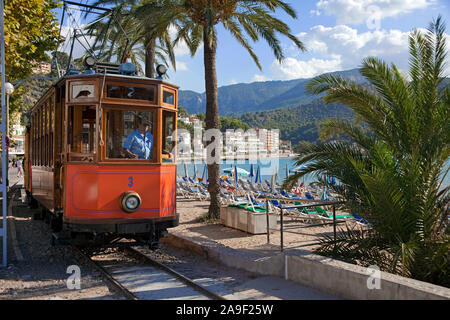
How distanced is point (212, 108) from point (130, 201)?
19.1 feet

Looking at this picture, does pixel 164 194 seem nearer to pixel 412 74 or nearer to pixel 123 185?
pixel 123 185

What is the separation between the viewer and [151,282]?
6.86 m

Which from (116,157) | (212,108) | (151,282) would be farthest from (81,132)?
(212,108)

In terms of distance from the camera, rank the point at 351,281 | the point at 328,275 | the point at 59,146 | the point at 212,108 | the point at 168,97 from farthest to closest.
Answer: the point at 212,108, the point at 59,146, the point at 168,97, the point at 328,275, the point at 351,281

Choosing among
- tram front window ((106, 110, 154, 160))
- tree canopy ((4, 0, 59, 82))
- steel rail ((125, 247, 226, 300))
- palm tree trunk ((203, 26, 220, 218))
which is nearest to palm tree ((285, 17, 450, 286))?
steel rail ((125, 247, 226, 300))

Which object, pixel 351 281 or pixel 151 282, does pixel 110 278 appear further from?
pixel 351 281

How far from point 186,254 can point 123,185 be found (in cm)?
235

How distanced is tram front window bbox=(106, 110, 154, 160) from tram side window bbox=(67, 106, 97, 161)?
293 mm

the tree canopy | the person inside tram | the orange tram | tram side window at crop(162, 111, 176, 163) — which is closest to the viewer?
the orange tram

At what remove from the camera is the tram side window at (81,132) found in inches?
301

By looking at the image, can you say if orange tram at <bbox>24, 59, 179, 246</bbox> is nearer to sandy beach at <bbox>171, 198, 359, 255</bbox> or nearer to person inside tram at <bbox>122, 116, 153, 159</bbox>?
person inside tram at <bbox>122, 116, 153, 159</bbox>

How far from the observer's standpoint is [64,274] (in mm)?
7520

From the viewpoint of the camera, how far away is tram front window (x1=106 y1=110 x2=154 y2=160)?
299 inches

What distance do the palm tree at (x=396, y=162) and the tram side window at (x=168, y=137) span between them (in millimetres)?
2289
